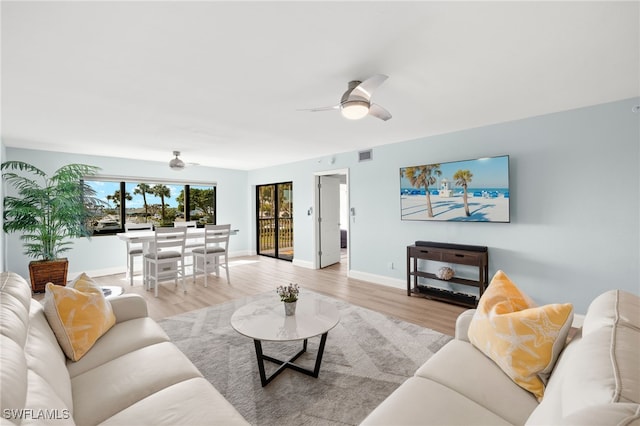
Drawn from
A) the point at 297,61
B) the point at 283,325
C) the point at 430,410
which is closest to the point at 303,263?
the point at 283,325

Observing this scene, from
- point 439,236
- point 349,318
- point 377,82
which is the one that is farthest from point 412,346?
point 377,82

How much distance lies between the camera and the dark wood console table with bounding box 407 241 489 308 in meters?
3.54

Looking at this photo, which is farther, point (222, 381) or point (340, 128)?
point (340, 128)

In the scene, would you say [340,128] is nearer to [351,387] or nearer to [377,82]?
[377,82]

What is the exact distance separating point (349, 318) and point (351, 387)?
4.10 ft

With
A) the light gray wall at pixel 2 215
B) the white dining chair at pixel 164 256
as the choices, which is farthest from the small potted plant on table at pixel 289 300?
the light gray wall at pixel 2 215

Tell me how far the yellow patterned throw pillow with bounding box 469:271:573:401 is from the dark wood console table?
7.18 feet

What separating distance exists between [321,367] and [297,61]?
93.2 inches

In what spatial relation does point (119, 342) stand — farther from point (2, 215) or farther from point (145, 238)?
point (2, 215)

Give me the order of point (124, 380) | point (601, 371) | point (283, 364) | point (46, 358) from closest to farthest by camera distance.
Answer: point (601, 371)
point (46, 358)
point (124, 380)
point (283, 364)

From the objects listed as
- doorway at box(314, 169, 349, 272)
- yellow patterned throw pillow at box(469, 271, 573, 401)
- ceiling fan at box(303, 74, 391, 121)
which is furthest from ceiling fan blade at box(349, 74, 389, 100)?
doorway at box(314, 169, 349, 272)

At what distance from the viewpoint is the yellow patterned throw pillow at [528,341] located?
51.3 inches

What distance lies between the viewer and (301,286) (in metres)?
4.71

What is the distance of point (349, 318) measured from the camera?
131 inches
